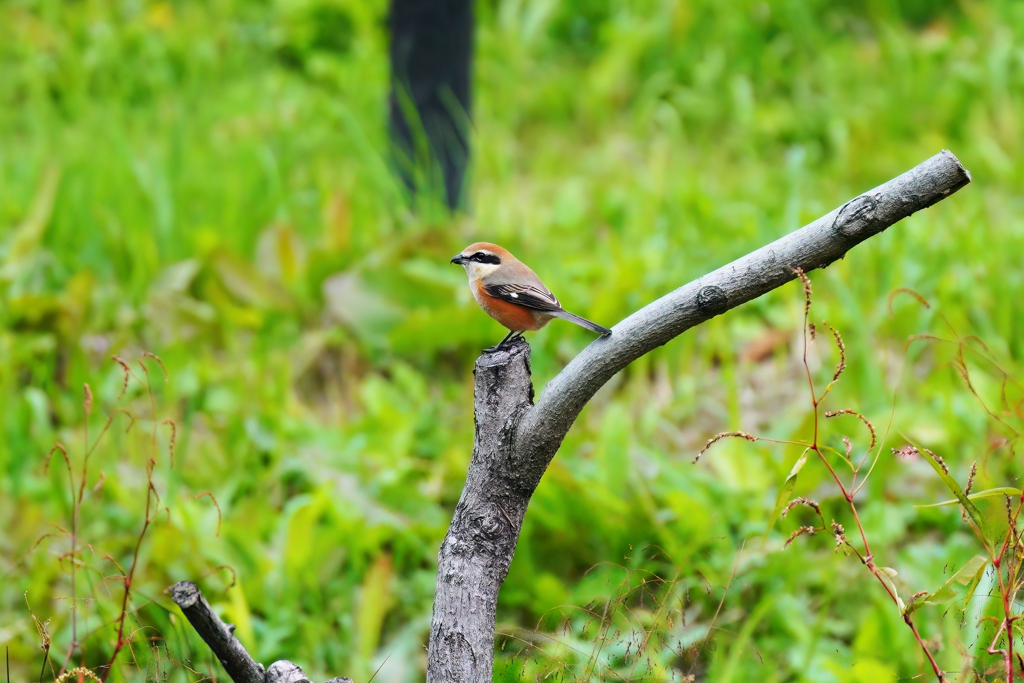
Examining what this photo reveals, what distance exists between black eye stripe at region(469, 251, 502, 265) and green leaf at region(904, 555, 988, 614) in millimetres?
1060

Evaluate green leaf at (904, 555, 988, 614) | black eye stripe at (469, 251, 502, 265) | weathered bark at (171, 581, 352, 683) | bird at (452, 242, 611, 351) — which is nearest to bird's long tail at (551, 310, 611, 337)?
bird at (452, 242, 611, 351)

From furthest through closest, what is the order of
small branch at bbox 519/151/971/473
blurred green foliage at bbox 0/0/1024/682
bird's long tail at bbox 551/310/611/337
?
1. blurred green foliage at bbox 0/0/1024/682
2. bird's long tail at bbox 551/310/611/337
3. small branch at bbox 519/151/971/473

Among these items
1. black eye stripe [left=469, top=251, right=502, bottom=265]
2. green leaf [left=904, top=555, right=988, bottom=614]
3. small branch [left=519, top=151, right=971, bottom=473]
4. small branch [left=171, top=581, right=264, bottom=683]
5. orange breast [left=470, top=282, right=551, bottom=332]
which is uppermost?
black eye stripe [left=469, top=251, right=502, bottom=265]

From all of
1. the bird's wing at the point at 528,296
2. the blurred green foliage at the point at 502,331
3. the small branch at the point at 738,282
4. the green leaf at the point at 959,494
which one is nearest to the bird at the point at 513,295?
the bird's wing at the point at 528,296

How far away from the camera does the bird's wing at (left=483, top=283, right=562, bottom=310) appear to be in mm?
1734

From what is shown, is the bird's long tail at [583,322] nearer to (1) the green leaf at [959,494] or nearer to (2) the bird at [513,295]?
(2) the bird at [513,295]

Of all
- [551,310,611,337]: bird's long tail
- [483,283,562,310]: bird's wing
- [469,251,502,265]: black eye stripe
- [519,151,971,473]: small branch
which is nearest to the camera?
[519,151,971,473]: small branch

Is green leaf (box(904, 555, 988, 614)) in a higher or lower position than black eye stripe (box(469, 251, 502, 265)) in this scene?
Answer: lower

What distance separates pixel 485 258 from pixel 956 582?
1.12 meters

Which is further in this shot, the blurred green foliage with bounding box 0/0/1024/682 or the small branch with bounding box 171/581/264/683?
the blurred green foliage with bounding box 0/0/1024/682

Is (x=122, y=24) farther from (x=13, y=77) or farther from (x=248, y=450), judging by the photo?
(x=248, y=450)

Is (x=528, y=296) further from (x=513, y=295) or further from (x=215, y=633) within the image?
(x=215, y=633)

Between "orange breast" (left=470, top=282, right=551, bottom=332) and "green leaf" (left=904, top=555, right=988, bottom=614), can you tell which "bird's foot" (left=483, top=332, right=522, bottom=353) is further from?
"green leaf" (left=904, top=555, right=988, bottom=614)

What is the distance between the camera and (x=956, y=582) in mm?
1241
